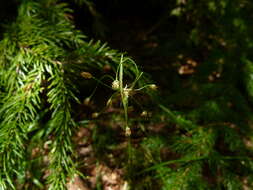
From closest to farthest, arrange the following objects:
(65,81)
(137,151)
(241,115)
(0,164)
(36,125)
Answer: (0,164), (65,81), (241,115), (137,151), (36,125)

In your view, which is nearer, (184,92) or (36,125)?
(184,92)

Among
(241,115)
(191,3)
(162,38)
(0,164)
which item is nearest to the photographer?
(0,164)

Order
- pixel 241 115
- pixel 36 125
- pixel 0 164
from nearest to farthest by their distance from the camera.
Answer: pixel 0 164, pixel 241 115, pixel 36 125

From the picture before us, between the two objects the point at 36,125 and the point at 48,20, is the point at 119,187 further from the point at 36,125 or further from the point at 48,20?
the point at 48,20

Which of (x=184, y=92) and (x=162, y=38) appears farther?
(x=162, y=38)

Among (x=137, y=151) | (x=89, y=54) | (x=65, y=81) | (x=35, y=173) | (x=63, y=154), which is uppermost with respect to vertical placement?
(x=89, y=54)

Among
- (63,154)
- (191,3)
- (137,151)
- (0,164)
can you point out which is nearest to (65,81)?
(63,154)

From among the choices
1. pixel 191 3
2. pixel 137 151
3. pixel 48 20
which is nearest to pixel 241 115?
pixel 137 151

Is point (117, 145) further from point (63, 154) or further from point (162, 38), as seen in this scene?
point (162, 38)

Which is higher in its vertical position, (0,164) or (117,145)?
(0,164)
